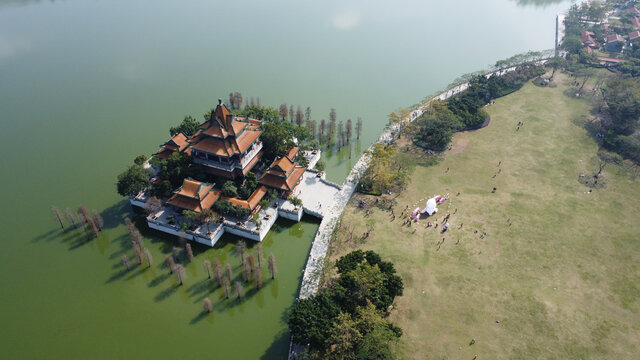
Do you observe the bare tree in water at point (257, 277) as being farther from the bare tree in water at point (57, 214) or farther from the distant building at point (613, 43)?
the distant building at point (613, 43)

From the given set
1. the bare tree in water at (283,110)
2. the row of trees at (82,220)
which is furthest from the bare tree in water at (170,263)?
the bare tree in water at (283,110)

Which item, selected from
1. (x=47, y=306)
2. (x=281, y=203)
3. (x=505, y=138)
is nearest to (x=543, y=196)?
(x=505, y=138)

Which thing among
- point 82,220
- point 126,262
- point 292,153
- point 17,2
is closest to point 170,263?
point 126,262

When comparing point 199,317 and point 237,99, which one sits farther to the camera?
point 237,99

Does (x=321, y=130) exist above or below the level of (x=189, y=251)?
above

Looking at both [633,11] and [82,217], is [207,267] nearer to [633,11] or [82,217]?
[82,217]

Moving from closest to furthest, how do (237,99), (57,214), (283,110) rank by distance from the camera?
(57,214), (283,110), (237,99)

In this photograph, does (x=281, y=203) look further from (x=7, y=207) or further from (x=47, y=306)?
(x=7, y=207)
